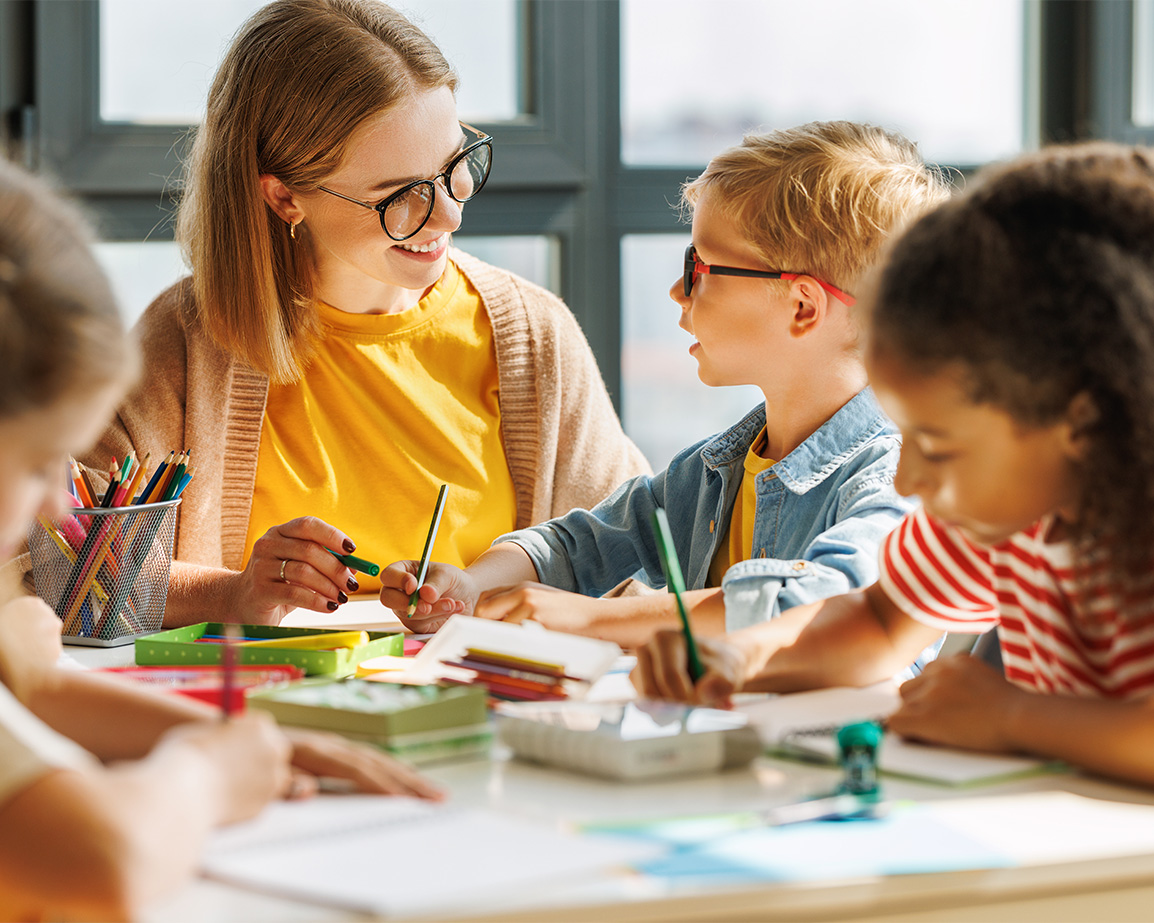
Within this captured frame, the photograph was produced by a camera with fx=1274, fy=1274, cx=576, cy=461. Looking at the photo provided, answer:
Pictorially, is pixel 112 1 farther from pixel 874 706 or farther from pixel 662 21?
pixel 874 706

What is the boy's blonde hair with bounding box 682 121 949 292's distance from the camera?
1377 mm

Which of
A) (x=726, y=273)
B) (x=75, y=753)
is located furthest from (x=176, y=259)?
(x=75, y=753)

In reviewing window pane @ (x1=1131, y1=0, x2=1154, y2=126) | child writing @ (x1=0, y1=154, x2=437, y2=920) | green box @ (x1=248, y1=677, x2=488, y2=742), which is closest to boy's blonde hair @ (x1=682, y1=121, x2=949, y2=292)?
green box @ (x1=248, y1=677, x2=488, y2=742)

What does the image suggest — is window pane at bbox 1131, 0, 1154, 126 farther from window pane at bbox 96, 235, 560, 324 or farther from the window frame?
window pane at bbox 96, 235, 560, 324

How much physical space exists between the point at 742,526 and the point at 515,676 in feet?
1.67

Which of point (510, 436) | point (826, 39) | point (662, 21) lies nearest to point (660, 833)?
point (510, 436)

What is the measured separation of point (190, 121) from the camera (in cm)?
235

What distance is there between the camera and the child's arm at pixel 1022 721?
2.42ft

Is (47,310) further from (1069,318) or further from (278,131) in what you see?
(278,131)

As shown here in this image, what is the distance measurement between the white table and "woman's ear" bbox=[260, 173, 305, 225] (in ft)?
3.65

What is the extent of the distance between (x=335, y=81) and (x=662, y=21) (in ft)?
3.79

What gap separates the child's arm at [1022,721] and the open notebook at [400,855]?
0.28m

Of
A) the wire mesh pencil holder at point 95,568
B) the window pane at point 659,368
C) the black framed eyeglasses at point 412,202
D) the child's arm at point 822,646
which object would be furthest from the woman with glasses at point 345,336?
the window pane at point 659,368

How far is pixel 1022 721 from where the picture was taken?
78 centimetres
